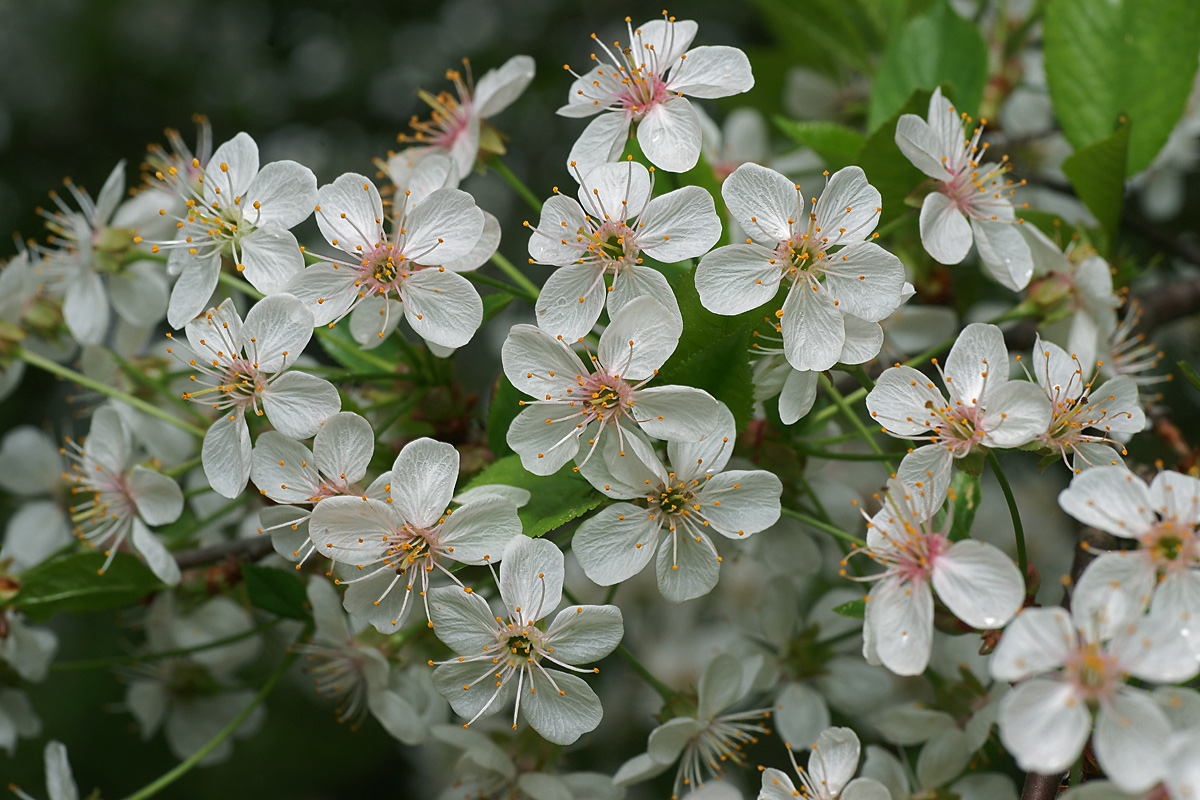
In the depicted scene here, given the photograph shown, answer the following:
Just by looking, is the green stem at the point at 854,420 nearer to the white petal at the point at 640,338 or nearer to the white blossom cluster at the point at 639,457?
the white blossom cluster at the point at 639,457

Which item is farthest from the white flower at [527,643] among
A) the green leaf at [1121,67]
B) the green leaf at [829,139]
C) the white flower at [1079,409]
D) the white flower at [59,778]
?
the green leaf at [1121,67]

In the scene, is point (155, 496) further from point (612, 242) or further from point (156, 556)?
point (612, 242)

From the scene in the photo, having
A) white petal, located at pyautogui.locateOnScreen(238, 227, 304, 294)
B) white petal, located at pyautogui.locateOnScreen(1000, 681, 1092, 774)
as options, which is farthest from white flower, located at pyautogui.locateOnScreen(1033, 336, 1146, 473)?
white petal, located at pyautogui.locateOnScreen(238, 227, 304, 294)

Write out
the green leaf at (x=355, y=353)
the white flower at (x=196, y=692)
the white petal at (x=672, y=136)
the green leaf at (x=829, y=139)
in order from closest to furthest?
the white petal at (x=672, y=136) < the green leaf at (x=355, y=353) < the green leaf at (x=829, y=139) < the white flower at (x=196, y=692)

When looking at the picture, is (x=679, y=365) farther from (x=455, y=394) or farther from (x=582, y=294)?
(x=455, y=394)

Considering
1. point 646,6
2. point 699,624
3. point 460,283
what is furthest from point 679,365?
point 646,6

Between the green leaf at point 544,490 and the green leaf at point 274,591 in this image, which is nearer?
the green leaf at point 544,490
